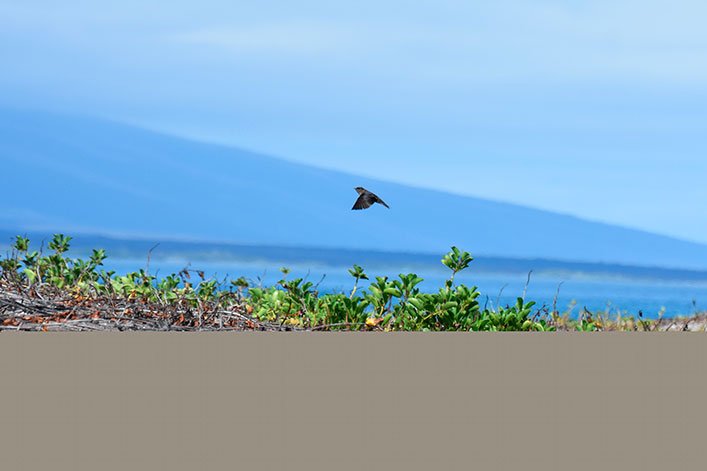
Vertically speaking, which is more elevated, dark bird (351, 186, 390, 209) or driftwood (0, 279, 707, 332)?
dark bird (351, 186, 390, 209)

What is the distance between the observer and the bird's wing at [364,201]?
684cm

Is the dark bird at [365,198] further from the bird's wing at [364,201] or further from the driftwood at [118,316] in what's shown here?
the driftwood at [118,316]

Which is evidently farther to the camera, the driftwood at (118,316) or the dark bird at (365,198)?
the dark bird at (365,198)

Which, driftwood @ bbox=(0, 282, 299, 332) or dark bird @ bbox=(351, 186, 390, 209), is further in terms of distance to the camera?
dark bird @ bbox=(351, 186, 390, 209)

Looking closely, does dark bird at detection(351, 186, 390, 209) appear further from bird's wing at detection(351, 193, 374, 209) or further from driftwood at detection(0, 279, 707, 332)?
driftwood at detection(0, 279, 707, 332)

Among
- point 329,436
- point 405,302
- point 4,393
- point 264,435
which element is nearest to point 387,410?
point 329,436

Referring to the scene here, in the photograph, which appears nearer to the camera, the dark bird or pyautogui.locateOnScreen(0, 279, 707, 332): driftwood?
pyautogui.locateOnScreen(0, 279, 707, 332): driftwood

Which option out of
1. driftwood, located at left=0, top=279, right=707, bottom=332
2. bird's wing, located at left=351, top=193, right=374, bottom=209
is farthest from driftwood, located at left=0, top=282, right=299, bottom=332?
bird's wing, located at left=351, top=193, right=374, bottom=209

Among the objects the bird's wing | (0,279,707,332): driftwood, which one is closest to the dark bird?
the bird's wing

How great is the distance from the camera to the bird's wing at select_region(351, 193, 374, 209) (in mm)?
6845

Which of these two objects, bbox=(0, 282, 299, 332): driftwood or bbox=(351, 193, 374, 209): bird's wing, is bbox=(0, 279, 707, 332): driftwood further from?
bbox=(351, 193, 374, 209): bird's wing

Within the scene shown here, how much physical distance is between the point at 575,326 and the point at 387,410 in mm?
2957

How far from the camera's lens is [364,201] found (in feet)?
22.7

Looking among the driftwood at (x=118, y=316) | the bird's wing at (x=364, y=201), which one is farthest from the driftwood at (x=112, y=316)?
the bird's wing at (x=364, y=201)
